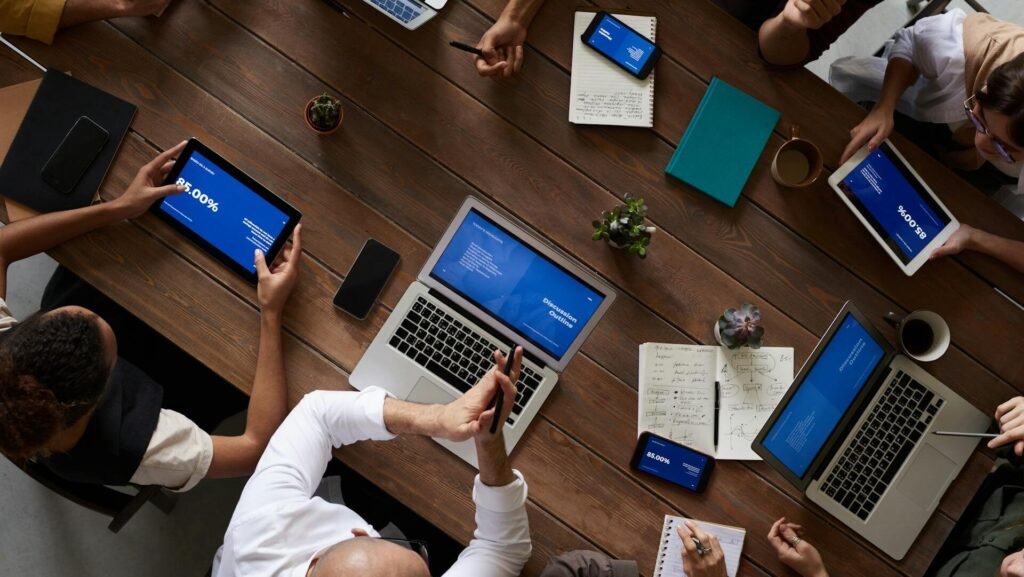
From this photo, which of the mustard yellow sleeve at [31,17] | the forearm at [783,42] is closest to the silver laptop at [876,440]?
the forearm at [783,42]

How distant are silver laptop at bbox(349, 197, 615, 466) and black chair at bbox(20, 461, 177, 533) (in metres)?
0.53

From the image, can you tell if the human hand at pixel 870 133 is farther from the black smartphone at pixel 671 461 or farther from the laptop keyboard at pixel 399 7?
the laptop keyboard at pixel 399 7

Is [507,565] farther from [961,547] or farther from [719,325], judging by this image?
[961,547]

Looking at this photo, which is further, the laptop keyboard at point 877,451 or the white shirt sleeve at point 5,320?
the laptop keyboard at point 877,451

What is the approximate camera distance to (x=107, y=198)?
157 centimetres

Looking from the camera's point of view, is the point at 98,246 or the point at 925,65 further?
the point at 925,65

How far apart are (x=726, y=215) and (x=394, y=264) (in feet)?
2.52


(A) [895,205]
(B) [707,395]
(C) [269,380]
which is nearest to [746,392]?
(B) [707,395]

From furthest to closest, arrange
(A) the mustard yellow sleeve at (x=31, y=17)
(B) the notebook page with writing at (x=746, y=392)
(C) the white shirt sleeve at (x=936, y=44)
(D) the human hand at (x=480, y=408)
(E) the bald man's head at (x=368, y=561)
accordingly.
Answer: (C) the white shirt sleeve at (x=936, y=44) → (B) the notebook page with writing at (x=746, y=392) → (A) the mustard yellow sleeve at (x=31, y=17) → (D) the human hand at (x=480, y=408) → (E) the bald man's head at (x=368, y=561)

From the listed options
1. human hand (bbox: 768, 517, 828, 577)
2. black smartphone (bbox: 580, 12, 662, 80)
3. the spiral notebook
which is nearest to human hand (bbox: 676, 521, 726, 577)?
the spiral notebook

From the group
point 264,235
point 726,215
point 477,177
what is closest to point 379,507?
point 264,235

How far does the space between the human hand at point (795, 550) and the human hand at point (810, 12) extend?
110 centimetres

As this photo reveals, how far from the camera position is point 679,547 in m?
1.59

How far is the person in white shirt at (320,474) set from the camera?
4.74 feet
